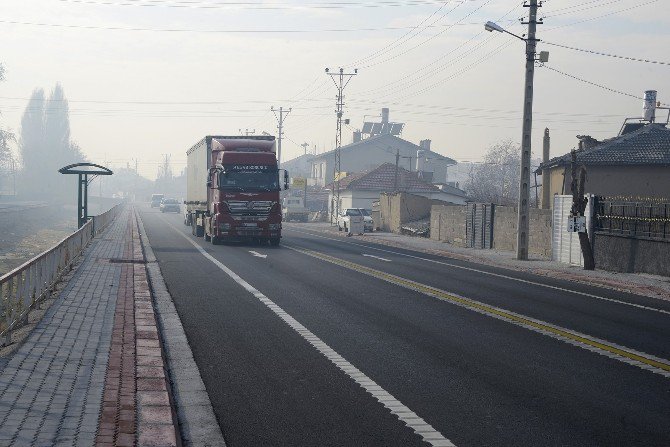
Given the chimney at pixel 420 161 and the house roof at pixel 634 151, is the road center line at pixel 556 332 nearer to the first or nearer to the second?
the house roof at pixel 634 151

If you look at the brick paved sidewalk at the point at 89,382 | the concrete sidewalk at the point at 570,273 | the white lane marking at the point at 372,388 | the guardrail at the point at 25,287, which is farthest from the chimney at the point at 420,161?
the brick paved sidewalk at the point at 89,382

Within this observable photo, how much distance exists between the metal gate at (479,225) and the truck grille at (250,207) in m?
10.1

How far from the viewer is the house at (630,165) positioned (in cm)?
Answer: 4000

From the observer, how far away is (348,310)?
14.2 m

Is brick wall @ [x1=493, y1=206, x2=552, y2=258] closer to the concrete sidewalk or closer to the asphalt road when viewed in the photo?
the concrete sidewalk

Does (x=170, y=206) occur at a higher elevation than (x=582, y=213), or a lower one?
lower

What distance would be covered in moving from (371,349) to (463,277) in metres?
11.7

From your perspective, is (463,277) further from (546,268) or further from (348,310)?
(348,310)

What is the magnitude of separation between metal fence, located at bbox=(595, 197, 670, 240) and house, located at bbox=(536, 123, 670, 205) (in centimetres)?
1365

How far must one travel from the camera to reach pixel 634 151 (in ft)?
135

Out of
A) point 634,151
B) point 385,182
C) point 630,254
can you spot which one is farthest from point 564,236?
point 385,182

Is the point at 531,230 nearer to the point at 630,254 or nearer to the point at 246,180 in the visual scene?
the point at 630,254

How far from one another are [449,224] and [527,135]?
45.6ft

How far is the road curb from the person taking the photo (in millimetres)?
6586
